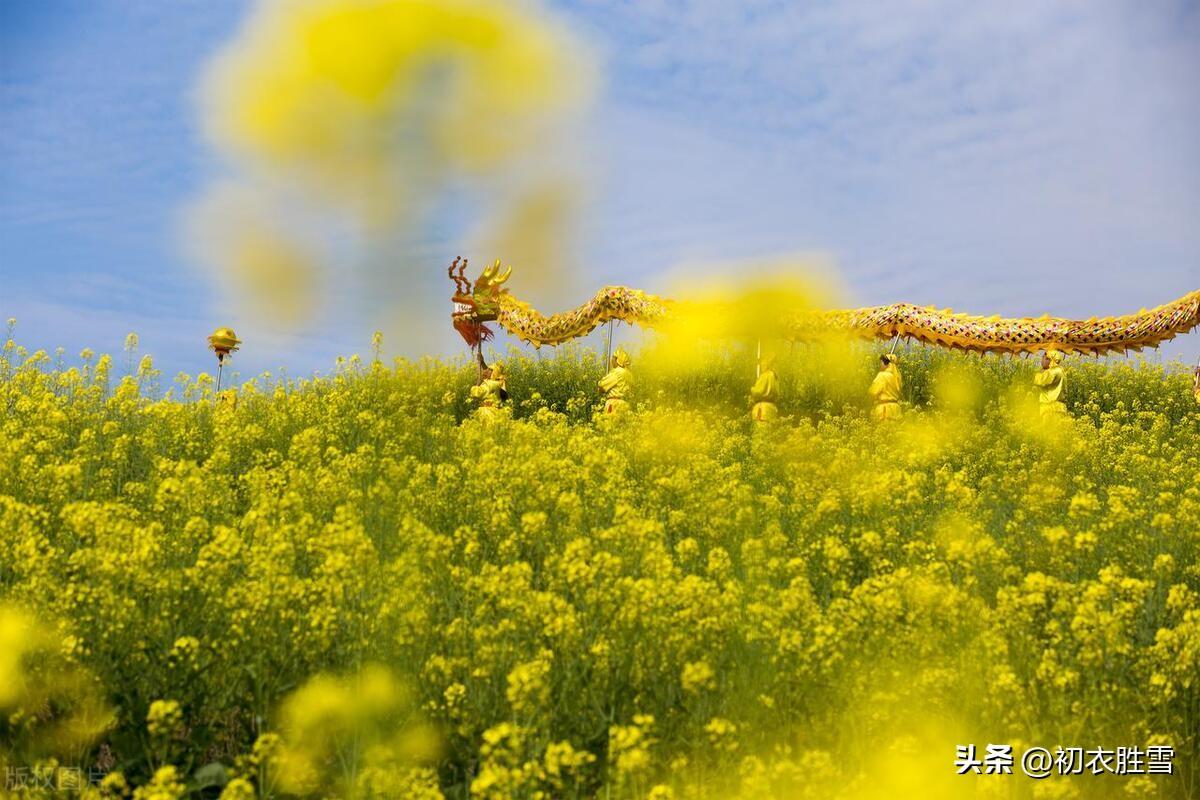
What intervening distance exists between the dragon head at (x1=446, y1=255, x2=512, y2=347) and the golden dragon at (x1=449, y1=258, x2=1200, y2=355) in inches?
0.7

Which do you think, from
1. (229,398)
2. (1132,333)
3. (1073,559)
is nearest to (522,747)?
(1073,559)

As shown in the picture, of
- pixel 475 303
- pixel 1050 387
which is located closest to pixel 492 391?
pixel 475 303

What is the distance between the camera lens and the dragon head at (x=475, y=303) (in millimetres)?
17188

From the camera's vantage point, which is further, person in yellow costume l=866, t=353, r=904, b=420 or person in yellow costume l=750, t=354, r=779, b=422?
person in yellow costume l=866, t=353, r=904, b=420

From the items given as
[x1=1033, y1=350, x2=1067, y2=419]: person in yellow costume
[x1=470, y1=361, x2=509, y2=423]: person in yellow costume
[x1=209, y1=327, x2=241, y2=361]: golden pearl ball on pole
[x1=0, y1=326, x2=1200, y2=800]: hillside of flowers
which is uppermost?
[x1=209, y1=327, x2=241, y2=361]: golden pearl ball on pole

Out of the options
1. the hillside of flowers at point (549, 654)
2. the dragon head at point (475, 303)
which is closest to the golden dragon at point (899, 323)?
the dragon head at point (475, 303)

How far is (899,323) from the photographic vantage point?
1683 centimetres

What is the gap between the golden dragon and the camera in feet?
53.0

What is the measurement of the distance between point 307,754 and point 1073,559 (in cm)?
524

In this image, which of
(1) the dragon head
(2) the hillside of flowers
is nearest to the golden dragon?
(1) the dragon head

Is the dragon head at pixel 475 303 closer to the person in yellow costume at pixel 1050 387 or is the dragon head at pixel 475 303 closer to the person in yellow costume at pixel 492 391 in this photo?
the person in yellow costume at pixel 492 391

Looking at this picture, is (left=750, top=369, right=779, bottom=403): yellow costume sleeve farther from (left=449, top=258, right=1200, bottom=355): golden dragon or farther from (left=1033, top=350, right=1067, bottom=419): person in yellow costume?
(left=1033, top=350, right=1067, bottom=419): person in yellow costume

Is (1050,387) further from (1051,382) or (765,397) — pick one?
(765,397)

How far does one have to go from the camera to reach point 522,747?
391 cm
